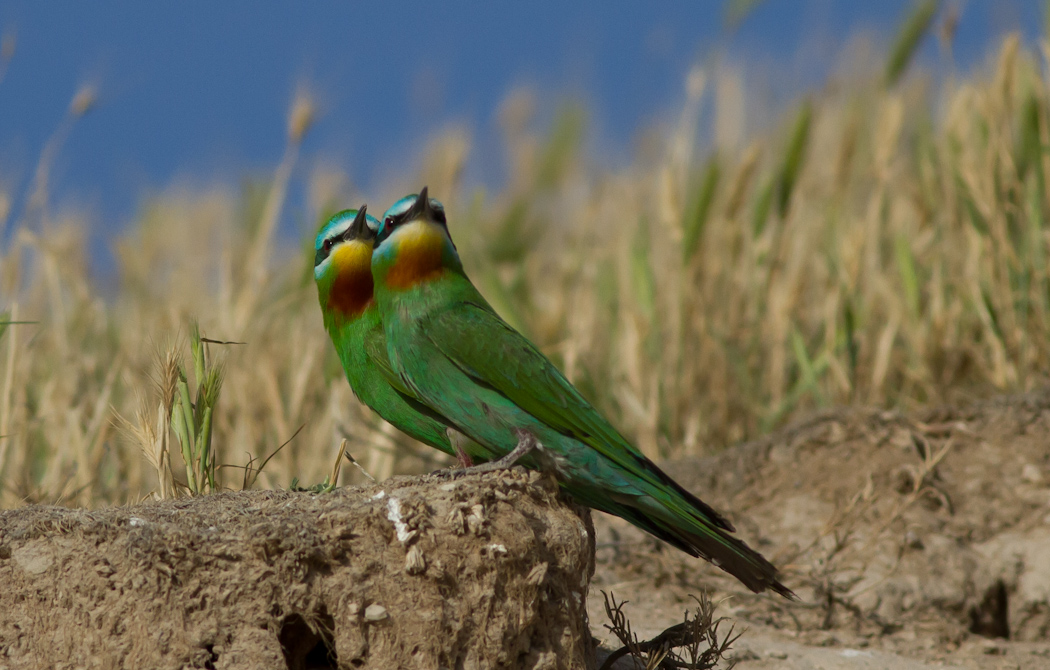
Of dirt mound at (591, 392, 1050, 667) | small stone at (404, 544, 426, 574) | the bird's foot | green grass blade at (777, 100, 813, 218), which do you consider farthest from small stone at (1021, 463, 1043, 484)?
small stone at (404, 544, 426, 574)

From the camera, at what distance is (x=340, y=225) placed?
11.9 feet

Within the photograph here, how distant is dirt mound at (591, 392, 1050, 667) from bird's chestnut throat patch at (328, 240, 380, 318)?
1.21m

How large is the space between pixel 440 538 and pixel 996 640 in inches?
86.8

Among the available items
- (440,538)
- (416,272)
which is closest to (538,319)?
(416,272)

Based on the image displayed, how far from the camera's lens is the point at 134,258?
6.79 meters

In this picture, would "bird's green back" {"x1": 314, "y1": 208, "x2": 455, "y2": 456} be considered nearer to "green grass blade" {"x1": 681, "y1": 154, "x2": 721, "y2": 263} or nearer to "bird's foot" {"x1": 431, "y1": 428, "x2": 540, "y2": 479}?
"bird's foot" {"x1": 431, "y1": 428, "x2": 540, "y2": 479}

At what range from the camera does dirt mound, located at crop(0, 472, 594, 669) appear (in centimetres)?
215

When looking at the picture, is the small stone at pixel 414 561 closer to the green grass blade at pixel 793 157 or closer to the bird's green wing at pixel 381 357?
the bird's green wing at pixel 381 357

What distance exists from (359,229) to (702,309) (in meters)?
2.30

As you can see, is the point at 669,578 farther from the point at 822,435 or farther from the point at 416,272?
the point at 416,272

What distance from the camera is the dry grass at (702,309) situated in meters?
4.68


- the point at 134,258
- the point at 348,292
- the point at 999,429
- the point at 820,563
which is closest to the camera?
the point at 348,292

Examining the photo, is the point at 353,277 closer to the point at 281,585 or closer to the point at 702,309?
the point at 281,585

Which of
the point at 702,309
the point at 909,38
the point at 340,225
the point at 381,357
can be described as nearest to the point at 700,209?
the point at 702,309
